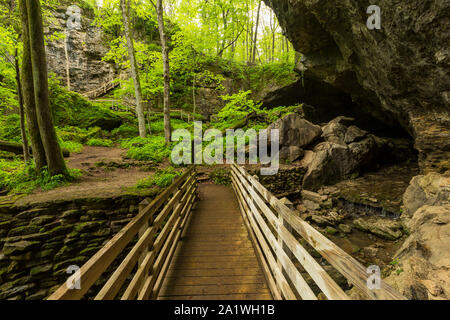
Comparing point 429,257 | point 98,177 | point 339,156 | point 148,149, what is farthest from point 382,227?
point 148,149

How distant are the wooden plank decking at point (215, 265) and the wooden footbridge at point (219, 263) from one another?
0.01 m

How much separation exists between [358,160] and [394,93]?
4.48 m

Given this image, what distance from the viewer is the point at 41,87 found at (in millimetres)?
6320

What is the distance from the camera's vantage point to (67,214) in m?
5.33

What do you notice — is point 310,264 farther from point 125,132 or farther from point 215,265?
point 125,132

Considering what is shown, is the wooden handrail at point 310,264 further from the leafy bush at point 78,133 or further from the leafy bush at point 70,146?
the leafy bush at point 78,133

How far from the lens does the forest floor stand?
573cm

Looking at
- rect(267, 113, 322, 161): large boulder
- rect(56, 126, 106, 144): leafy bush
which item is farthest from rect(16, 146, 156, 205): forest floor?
rect(267, 113, 322, 161): large boulder

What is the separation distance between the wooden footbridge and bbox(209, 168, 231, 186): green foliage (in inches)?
211

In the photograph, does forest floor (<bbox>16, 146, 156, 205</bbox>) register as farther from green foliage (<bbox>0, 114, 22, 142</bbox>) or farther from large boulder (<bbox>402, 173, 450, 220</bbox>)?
large boulder (<bbox>402, 173, 450, 220</bbox>)

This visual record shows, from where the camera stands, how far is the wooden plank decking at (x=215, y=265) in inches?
113
